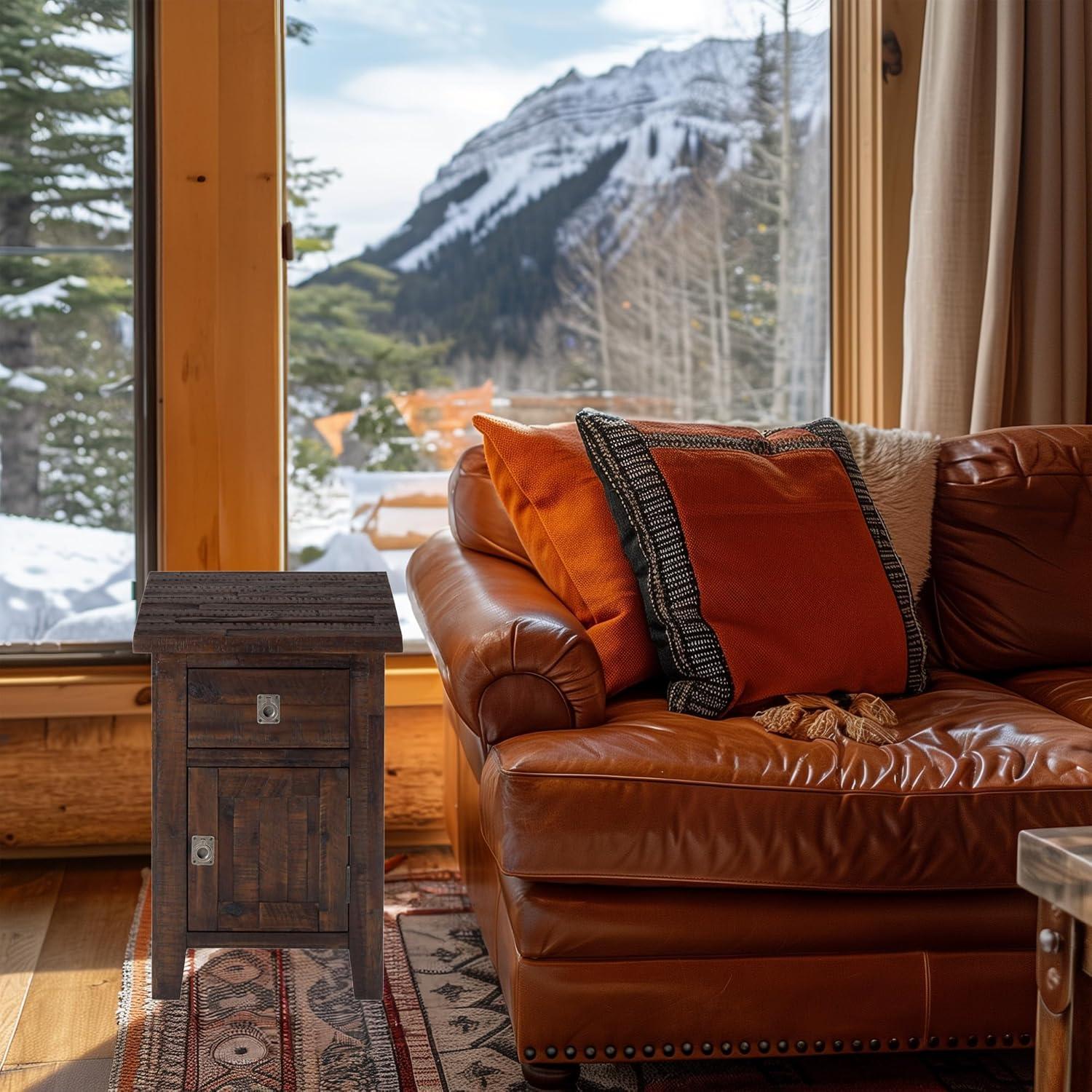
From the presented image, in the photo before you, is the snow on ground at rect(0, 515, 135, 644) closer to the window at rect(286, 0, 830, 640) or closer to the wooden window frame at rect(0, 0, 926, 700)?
the wooden window frame at rect(0, 0, 926, 700)

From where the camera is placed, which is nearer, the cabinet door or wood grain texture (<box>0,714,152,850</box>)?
the cabinet door

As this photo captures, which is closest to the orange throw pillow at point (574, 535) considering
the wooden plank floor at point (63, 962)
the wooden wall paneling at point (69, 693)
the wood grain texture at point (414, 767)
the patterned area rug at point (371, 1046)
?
the patterned area rug at point (371, 1046)

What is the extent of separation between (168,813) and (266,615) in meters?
0.32

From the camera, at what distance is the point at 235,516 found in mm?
2619

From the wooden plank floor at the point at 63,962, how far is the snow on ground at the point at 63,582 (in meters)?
0.51

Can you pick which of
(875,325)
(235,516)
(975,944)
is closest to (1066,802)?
(975,944)

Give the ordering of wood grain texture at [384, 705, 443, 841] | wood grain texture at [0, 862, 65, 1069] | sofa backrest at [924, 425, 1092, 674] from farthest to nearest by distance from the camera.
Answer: wood grain texture at [384, 705, 443, 841]
sofa backrest at [924, 425, 1092, 674]
wood grain texture at [0, 862, 65, 1069]

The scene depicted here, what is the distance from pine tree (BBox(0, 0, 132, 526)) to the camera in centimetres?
255

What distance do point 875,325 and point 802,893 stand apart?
1.68 metres

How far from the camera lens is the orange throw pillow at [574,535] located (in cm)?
193

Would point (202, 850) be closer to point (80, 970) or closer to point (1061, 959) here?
point (80, 970)


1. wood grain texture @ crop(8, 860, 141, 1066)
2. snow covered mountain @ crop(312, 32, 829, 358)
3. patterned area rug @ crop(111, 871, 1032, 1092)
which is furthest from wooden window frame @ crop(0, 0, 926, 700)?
patterned area rug @ crop(111, 871, 1032, 1092)

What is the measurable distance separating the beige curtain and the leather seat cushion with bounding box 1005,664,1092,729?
0.68 m

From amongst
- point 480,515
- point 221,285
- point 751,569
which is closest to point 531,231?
point 221,285
